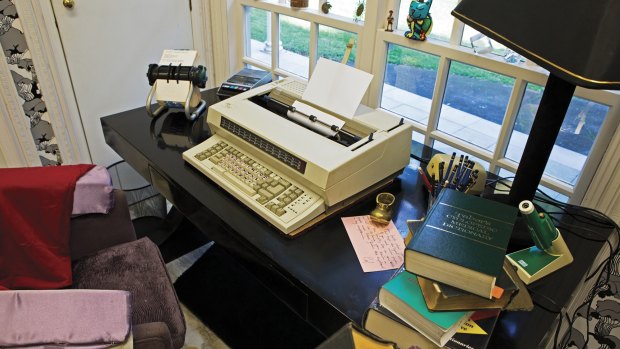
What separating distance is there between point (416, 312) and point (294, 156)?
0.49 m

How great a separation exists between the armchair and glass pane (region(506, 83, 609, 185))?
112cm

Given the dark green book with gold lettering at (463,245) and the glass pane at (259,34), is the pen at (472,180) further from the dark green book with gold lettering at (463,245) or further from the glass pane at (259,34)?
the glass pane at (259,34)

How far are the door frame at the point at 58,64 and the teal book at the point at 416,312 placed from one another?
69.6 inches

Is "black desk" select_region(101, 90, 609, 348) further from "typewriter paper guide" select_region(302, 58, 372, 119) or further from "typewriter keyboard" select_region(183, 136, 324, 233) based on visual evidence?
"typewriter paper guide" select_region(302, 58, 372, 119)

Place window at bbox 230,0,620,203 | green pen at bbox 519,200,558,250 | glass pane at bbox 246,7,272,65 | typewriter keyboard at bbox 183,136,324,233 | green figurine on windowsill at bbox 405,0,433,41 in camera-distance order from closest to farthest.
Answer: green pen at bbox 519,200,558,250 → typewriter keyboard at bbox 183,136,324,233 → window at bbox 230,0,620,203 → green figurine on windowsill at bbox 405,0,433,41 → glass pane at bbox 246,7,272,65

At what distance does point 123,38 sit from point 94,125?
1.47 ft

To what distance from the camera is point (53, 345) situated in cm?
76

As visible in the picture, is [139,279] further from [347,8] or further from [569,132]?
[569,132]

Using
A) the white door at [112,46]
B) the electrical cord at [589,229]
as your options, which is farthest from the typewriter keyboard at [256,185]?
the white door at [112,46]

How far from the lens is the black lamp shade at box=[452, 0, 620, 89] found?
0.66m

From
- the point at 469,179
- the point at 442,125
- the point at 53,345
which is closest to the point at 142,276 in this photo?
the point at 53,345

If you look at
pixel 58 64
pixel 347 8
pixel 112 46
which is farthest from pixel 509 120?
pixel 58 64

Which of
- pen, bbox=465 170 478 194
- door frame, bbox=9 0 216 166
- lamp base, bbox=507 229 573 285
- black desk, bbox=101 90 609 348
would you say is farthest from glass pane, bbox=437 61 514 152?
door frame, bbox=9 0 216 166

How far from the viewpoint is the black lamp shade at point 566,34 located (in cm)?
66
